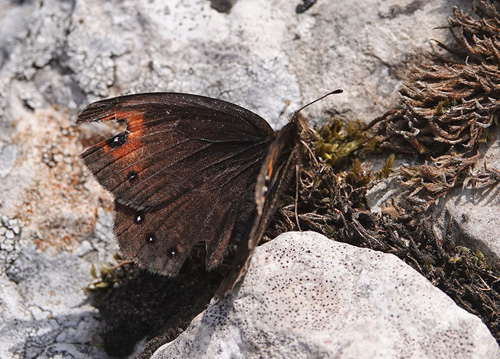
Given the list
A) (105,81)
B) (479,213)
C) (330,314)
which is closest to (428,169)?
(479,213)

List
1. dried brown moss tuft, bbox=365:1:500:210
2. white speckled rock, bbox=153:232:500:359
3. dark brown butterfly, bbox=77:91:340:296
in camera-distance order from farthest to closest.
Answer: dried brown moss tuft, bbox=365:1:500:210, dark brown butterfly, bbox=77:91:340:296, white speckled rock, bbox=153:232:500:359

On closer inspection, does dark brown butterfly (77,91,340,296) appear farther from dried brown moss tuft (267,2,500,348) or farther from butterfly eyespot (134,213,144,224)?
dried brown moss tuft (267,2,500,348)

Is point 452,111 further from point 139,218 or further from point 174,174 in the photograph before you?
point 139,218

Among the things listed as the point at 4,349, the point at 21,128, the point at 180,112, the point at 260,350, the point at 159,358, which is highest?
the point at 180,112

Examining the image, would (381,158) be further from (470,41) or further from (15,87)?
(15,87)

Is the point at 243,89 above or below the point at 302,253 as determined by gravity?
above

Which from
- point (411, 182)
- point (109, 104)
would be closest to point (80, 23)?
point (109, 104)

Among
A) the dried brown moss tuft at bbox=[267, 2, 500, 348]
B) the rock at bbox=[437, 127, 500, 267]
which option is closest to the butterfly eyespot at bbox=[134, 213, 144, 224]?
the dried brown moss tuft at bbox=[267, 2, 500, 348]

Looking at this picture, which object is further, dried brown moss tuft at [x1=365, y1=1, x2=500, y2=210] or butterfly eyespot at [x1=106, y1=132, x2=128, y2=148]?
dried brown moss tuft at [x1=365, y1=1, x2=500, y2=210]
